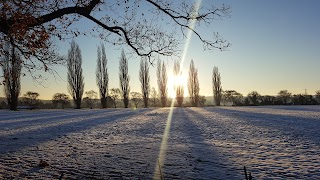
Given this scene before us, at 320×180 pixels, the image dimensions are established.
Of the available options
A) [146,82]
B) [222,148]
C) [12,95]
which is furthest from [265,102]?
[222,148]

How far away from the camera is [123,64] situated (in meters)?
50.5

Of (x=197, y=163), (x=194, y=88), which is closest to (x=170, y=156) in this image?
(x=197, y=163)

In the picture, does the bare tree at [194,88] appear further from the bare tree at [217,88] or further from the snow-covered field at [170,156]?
the snow-covered field at [170,156]

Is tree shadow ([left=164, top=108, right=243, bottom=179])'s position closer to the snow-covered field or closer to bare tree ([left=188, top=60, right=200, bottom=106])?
the snow-covered field

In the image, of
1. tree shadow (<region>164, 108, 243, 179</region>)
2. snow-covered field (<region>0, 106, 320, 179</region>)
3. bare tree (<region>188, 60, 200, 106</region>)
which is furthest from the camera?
bare tree (<region>188, 60, 200, 106</region>)

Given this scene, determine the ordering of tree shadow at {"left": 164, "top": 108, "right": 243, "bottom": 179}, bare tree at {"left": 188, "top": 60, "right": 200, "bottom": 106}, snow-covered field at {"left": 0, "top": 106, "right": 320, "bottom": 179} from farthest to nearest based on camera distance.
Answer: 1. bare tree at {"left": 188, "top": 60, "right": 200, "bottom": 106}
2. snow-covered field at {"left": 0, "top": 106, "right": 320, "bottom": 179}
3. tree shadow at {"left": 164, "top": 108, "right": 243, "bottom": 179}

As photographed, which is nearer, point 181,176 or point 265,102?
point 181,176

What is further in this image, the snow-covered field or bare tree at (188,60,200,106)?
bare tree at (188,60,200,106)

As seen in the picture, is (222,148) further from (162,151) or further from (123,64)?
(123,64)

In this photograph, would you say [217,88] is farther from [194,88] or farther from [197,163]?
[197,163]

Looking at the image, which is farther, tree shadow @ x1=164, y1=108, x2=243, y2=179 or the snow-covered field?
the snow-covered field

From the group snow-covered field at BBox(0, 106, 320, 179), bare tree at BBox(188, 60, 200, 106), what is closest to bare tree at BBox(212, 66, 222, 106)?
bare tree at BBox(188, 60, 200, 106)

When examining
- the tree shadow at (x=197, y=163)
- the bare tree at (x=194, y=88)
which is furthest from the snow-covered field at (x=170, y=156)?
the bare tree at (x=194, y=88)

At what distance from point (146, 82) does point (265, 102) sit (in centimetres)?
2119
